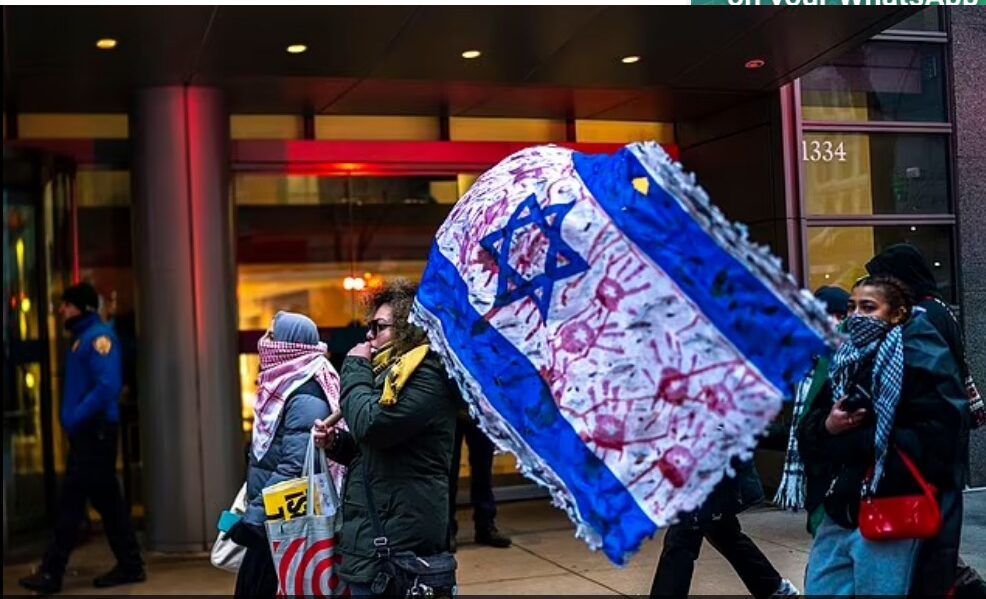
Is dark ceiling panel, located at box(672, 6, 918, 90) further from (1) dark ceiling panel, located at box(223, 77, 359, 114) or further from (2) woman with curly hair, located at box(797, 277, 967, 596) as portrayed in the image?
(2) woman with curly hair, located at box(797, 277, 967, 596)

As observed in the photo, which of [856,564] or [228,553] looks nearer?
[856,564]

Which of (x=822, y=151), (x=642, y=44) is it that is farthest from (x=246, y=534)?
(x=822, y=151)

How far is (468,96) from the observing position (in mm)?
9219

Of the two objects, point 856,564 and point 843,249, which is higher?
point 843,249

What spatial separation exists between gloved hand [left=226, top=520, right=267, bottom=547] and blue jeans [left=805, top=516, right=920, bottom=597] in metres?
2.35

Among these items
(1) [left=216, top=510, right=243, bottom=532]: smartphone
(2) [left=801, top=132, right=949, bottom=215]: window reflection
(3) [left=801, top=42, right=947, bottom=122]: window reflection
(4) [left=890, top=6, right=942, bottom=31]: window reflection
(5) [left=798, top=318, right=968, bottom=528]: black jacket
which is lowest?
(1) [left=216, top=510, right=243, bottom=532]: smartphone

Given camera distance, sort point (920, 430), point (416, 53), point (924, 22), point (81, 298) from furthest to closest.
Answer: point (924, 22) < point (416, 53) < point (81, 298) < point (920, 430)

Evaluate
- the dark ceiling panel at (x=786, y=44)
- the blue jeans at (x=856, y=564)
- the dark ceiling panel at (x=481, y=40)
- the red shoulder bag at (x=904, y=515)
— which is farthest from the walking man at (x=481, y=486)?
the red shoulder bag at (x=904, y=515)

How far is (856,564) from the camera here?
3824 millimetres

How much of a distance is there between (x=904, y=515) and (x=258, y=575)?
2898mm

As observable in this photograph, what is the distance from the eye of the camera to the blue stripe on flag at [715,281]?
111 inches

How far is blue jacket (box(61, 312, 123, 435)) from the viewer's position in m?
7.18

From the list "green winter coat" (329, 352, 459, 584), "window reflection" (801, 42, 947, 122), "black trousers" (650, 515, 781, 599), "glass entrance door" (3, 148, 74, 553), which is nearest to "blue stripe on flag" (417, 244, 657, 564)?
"green winter coat" (329, 352, 459, 584)

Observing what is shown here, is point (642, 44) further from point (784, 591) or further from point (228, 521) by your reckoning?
point (228, 521)
